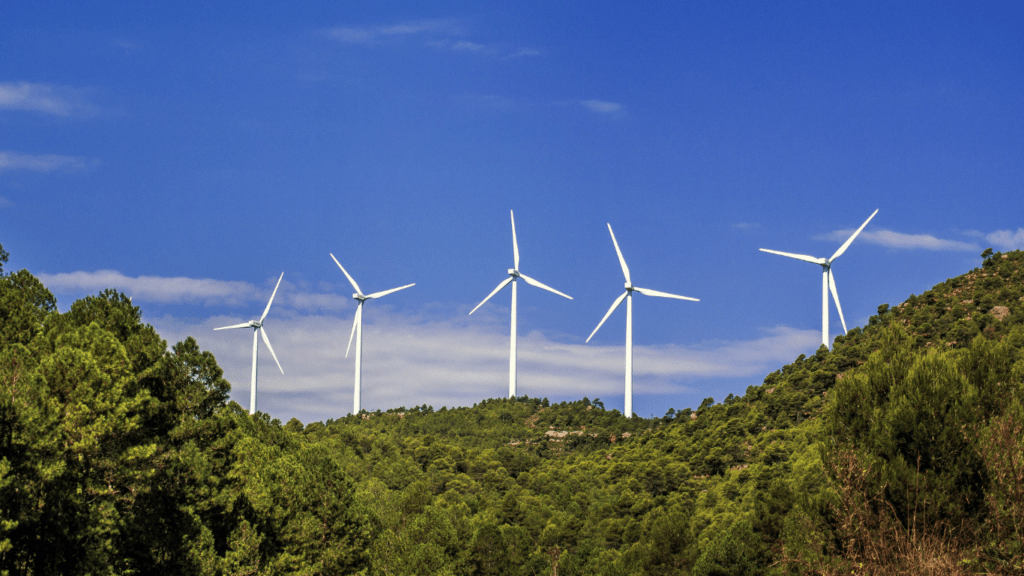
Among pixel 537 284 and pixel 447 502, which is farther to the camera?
pixel 537 284

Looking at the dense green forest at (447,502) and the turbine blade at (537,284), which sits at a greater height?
the turbine blade at (537,284)

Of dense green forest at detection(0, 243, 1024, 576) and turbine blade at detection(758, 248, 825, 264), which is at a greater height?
turbine blade at detection(758, 248, 825, 264)

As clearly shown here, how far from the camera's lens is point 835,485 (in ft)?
82.2

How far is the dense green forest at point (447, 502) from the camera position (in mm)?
24312

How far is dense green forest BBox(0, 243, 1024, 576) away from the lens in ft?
79.8

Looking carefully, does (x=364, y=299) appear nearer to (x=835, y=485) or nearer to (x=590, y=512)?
(x=590, y=512)

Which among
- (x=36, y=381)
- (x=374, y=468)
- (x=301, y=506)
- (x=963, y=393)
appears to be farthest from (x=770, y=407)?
(x=36, y=381)

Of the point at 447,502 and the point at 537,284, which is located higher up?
the point at 537,284

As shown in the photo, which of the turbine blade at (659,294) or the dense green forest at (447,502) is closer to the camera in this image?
the dense green forest at (447,502)

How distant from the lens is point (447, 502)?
327 feet

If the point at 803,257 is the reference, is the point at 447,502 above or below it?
below

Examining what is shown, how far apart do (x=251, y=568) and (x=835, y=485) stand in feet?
91.2

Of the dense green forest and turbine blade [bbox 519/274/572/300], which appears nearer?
the dense green forest

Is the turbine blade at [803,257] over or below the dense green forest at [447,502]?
over
